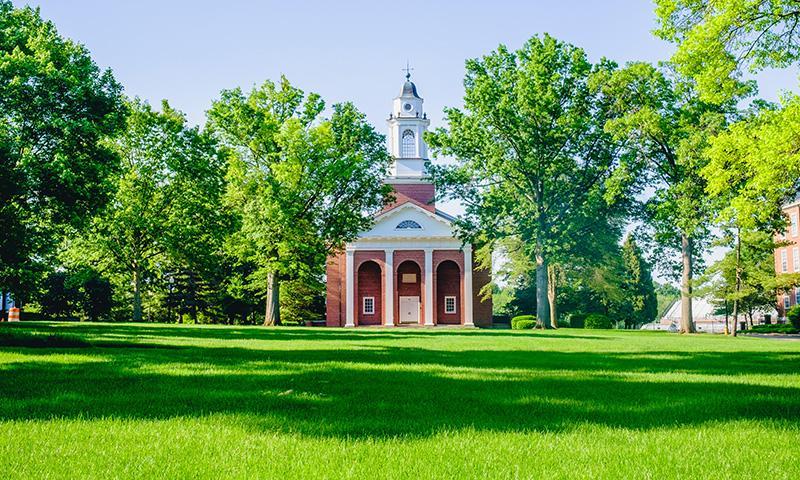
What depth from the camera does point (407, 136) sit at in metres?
60.7

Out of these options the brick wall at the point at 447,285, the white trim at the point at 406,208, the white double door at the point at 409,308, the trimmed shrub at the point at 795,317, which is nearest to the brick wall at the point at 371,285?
the white double door at the point at 409,308

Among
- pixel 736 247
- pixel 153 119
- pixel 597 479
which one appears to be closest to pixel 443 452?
pixel 597 479

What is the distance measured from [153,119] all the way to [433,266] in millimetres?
25224

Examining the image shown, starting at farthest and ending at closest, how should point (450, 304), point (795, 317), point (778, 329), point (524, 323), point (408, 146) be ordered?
point (408, 146) → point (450, 304) → point (524, 323) → point (778, 329) → point (795, 317)

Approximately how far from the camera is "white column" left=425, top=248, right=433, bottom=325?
56.8m

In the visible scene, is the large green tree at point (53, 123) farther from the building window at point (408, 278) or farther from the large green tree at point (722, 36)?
the building window at point (408, 278)

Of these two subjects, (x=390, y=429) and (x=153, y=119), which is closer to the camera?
(x=390, y=429)

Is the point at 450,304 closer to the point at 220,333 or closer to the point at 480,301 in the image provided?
the point at 480,301

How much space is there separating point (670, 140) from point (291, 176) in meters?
18.6

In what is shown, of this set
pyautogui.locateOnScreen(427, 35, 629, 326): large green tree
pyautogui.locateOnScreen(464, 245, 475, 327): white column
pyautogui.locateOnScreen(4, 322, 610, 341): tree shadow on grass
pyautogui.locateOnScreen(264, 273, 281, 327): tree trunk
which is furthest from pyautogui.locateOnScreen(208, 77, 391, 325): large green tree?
pyautogui.locateOnScreen(464, 245, 475, 327): white column

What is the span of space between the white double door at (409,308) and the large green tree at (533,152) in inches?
845

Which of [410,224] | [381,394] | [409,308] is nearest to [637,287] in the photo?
[409,308]

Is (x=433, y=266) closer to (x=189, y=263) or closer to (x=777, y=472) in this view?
(x=189, y=263)

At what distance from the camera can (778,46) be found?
688 inches
